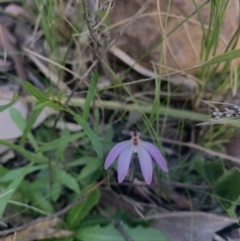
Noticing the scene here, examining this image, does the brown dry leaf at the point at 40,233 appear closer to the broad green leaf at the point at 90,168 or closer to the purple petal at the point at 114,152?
the broad green leaf at the point at 90,168

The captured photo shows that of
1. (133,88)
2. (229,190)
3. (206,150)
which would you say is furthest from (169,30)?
(229,190)

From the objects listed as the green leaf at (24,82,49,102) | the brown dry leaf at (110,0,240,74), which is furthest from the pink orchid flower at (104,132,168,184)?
the brown dry leaf at (110,0,240,74)

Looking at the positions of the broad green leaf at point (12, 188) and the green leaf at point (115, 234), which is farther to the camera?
the green leaf at point (115, 234)

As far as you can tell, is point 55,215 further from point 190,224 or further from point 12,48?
point 12,48

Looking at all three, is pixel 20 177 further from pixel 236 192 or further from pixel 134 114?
pixel 236 192

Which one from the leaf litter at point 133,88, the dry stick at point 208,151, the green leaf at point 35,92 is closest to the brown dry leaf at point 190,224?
the leaf litter at point 133,88

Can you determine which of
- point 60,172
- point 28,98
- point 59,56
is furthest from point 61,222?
point 59,56

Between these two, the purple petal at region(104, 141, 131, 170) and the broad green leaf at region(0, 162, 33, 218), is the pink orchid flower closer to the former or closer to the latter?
the purple petal at region(104, 141, 131, 170)
